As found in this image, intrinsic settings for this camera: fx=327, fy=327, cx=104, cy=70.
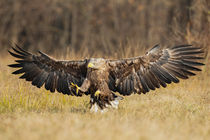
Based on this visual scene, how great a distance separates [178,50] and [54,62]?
2623 millimetres

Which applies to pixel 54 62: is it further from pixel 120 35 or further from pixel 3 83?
pixel 120 35

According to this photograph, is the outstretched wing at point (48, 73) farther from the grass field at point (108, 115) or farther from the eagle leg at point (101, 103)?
the eagle leg at point (101, 103)

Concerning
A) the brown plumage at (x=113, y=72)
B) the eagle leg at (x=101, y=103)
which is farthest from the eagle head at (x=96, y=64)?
the eagle leg at (x=101, y=103)

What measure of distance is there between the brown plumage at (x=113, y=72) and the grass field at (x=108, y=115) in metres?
0.42

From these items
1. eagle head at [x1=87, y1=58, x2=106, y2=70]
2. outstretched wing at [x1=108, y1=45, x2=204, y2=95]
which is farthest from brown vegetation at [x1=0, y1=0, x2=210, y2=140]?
eagle head at [x1=87, y1=58, x2=106, y2=70]

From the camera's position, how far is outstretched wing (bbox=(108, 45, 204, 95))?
21.8 feet

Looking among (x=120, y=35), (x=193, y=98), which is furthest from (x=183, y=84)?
(x=120, y=35)

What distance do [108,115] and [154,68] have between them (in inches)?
56.6

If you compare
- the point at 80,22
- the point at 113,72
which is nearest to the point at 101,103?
the point at 113,72

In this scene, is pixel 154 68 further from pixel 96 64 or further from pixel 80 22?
pixel 80 22

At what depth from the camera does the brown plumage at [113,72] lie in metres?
6.52

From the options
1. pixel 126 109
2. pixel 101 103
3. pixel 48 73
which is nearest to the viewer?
pixel 101 103

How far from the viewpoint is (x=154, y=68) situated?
6781 millimetres

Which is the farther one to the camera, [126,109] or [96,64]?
[126,109]
